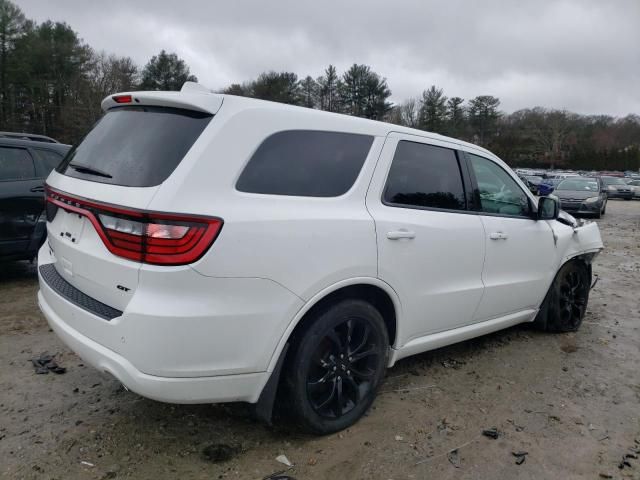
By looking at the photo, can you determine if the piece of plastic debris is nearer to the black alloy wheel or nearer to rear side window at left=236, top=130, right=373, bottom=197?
the black alloy wheel

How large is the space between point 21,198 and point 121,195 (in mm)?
4116

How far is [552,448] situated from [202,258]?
2.22 metres

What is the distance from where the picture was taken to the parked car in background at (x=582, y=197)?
718 inches

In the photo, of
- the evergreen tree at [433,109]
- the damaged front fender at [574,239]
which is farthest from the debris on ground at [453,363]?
the evergreen tree at [433,109]

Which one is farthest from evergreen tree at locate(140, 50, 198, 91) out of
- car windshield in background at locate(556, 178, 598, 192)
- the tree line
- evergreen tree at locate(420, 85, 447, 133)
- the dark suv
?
the dark suv

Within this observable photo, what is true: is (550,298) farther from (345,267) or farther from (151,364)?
(151,364)

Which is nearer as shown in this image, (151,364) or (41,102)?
(151,364)

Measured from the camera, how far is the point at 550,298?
14.7ft

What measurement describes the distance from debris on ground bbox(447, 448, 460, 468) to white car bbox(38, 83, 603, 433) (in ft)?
1.80

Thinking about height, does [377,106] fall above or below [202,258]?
above

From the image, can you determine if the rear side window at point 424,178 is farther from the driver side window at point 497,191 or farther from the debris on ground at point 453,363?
the debris on ground at point 453,363

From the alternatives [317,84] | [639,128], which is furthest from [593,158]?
[317,84]

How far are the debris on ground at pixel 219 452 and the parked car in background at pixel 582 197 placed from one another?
18.4 m

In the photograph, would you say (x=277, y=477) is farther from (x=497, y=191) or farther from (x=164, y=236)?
(x=497, y=191)
